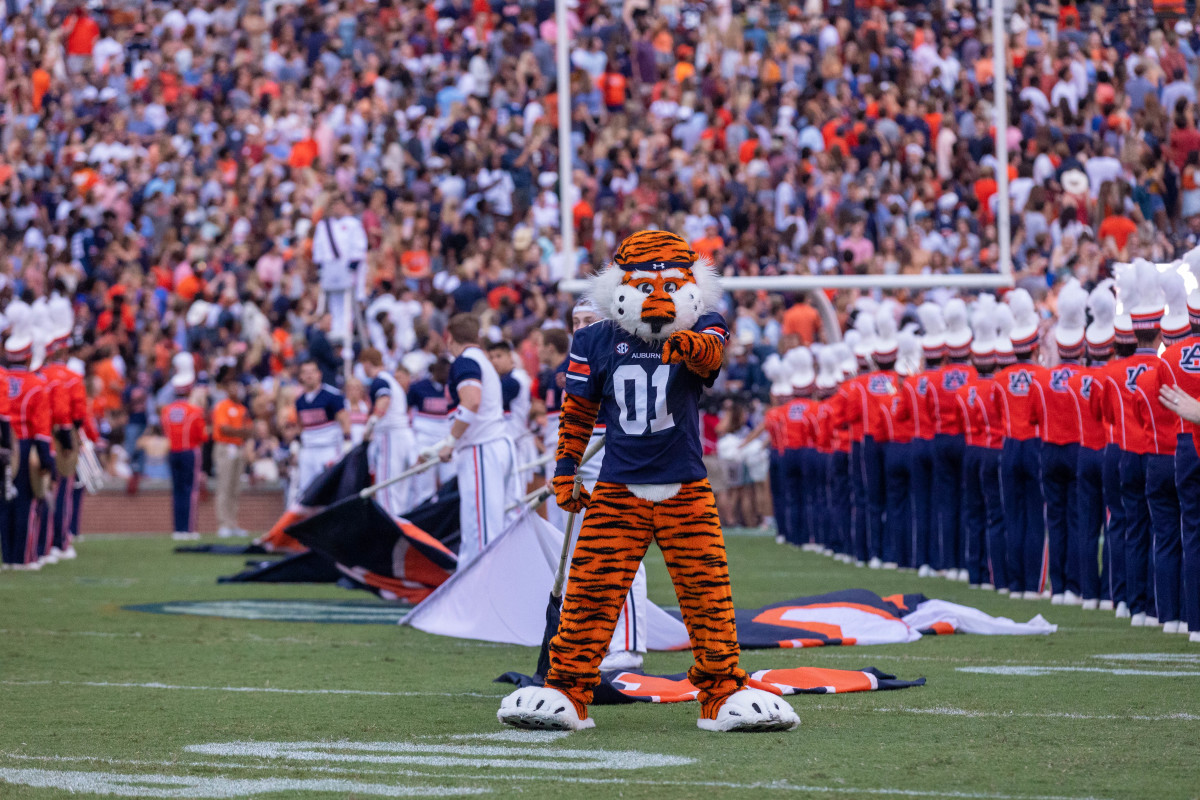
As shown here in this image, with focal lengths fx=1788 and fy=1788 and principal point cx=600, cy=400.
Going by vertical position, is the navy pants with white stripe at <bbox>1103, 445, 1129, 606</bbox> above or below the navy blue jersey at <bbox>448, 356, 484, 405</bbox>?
below

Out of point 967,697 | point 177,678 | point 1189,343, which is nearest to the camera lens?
point 967,697

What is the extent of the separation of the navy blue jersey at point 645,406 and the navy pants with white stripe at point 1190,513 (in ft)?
11.3

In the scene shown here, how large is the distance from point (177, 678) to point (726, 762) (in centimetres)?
346

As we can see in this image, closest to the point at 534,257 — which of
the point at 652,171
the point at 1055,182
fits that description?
the point at 652,171

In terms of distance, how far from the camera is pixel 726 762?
18.6ft

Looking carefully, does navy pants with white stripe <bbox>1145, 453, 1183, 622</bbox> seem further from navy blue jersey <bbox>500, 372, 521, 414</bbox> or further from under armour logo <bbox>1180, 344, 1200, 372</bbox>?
navy blue jersey <bbox>500, 372, 521, 414</bbox>

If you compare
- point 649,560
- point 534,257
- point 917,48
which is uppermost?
point 917,48

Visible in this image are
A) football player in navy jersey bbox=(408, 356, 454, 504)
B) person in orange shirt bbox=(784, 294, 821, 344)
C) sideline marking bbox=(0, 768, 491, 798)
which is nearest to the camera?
sideline marking bbox=(0, 768, 491, 798)

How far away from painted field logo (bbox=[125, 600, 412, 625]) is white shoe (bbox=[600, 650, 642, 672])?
124 inches

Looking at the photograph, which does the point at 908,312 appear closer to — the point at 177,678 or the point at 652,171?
the point at 652,171

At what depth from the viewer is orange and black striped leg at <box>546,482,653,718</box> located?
21.2 feet

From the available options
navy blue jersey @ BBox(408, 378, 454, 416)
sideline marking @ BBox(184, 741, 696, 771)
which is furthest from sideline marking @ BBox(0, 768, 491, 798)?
navy blue jersey @ BBox(408, 378, 454, 416)

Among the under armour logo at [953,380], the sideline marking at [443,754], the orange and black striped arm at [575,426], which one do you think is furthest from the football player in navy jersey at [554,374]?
the sideline marking at [443,754]

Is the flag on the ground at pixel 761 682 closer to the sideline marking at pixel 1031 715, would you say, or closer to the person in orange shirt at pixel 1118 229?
the sideline marking at pixel 1031 715
